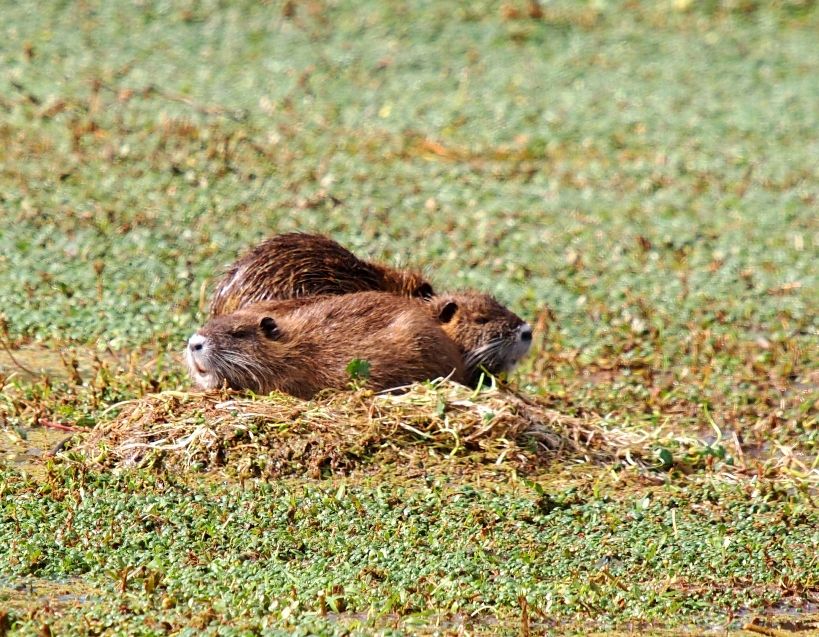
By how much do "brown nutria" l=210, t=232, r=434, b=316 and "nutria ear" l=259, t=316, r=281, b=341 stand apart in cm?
57

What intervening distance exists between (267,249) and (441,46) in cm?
626

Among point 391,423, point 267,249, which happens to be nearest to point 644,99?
point 267,249

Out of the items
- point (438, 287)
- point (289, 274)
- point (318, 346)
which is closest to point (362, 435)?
point (318, 346)

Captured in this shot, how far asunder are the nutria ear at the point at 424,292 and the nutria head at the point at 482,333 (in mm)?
126

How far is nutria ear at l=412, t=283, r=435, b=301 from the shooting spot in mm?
6906

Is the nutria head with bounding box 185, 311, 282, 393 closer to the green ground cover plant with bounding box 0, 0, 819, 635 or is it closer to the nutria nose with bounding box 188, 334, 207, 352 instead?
the nutria nose with bounding box 188, 334, 207, 352

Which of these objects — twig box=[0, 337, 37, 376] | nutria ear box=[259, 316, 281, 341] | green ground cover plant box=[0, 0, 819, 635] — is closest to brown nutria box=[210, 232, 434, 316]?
green ground cover plant box=[0, 0, 819, 635]

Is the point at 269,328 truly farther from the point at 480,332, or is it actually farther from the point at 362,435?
the point at 480,332

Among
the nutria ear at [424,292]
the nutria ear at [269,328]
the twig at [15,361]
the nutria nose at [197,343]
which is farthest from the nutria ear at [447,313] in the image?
the twig at [15,361]

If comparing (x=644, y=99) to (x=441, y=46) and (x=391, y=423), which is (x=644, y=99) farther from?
(x=391, y=423)

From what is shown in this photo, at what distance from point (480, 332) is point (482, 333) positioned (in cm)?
1

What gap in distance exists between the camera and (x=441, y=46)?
12477 millimetres

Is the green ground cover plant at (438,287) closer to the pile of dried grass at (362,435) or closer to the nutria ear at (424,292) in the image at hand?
the pile of dried grass at (362,435)

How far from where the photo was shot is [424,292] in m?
6.93
